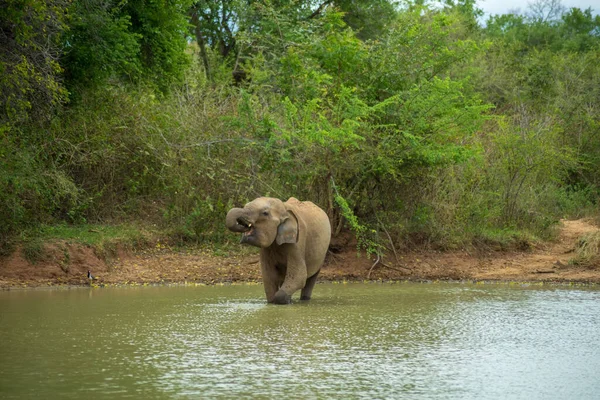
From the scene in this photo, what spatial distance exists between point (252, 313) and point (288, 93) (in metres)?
8.32

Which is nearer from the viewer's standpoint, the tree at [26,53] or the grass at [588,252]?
the tree at [26,53]

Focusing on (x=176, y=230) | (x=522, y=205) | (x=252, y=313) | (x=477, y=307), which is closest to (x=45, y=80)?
(x=176, y=230)

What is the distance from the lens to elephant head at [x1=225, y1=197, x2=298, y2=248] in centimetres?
1200

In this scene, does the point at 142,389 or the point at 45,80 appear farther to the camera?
the point at 45,80

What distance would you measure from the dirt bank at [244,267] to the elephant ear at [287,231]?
4.29 meters

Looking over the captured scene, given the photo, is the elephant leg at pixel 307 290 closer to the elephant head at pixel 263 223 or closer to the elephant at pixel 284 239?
the elephant at pixel 284 239

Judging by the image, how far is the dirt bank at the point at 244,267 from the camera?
1591 centimetres

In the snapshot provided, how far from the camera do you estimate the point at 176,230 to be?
61.1 feet

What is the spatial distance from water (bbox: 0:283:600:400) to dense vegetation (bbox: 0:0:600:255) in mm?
3902

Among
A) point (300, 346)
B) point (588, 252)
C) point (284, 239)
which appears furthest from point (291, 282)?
point (588, 252)

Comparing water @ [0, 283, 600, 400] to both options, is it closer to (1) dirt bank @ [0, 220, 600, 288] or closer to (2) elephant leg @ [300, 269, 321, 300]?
(2) elephant leg @ [300, 269, 321, 300]

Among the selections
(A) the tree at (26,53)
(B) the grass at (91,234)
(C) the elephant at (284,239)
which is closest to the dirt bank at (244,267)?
(B) the grass at (91,234)

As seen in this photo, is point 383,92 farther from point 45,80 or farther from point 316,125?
point 45,80

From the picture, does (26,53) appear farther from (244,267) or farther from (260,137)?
(244,267)
